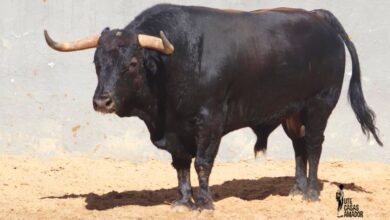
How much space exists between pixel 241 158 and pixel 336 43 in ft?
7.03

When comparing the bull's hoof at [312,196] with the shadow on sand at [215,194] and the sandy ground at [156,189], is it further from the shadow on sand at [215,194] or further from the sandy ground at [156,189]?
the shadow on sand at [215,194]

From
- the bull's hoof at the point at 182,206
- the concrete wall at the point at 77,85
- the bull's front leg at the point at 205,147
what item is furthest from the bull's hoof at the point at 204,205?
the concrete wall at the point at 77,85

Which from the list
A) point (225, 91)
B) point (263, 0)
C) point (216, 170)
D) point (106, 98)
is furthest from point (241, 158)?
point (106, 98)

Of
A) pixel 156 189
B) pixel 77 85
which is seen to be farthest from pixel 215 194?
pixel 77 85

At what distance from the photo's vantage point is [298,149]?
884 centimetres

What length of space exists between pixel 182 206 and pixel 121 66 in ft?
4.50

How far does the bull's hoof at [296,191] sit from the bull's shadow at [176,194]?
9 centimetres

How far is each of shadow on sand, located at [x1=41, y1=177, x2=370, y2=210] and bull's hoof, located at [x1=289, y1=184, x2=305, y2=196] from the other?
0.09 meters

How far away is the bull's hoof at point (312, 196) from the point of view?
845 cm

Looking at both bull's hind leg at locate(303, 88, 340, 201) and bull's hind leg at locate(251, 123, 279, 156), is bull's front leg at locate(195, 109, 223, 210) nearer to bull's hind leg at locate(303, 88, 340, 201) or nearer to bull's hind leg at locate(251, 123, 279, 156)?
bull's hind leg at locate(251, 123, 279, 156)

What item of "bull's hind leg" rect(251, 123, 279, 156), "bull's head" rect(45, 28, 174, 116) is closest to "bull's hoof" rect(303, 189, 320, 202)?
"bull's hind leg" rect(251, 123, 279, 156)

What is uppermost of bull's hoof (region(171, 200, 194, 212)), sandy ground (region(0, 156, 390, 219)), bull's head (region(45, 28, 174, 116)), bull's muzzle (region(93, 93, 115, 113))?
bull's head (region(45, 28, 174, 116))

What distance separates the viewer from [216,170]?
32.8 ft

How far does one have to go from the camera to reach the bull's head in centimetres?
723
